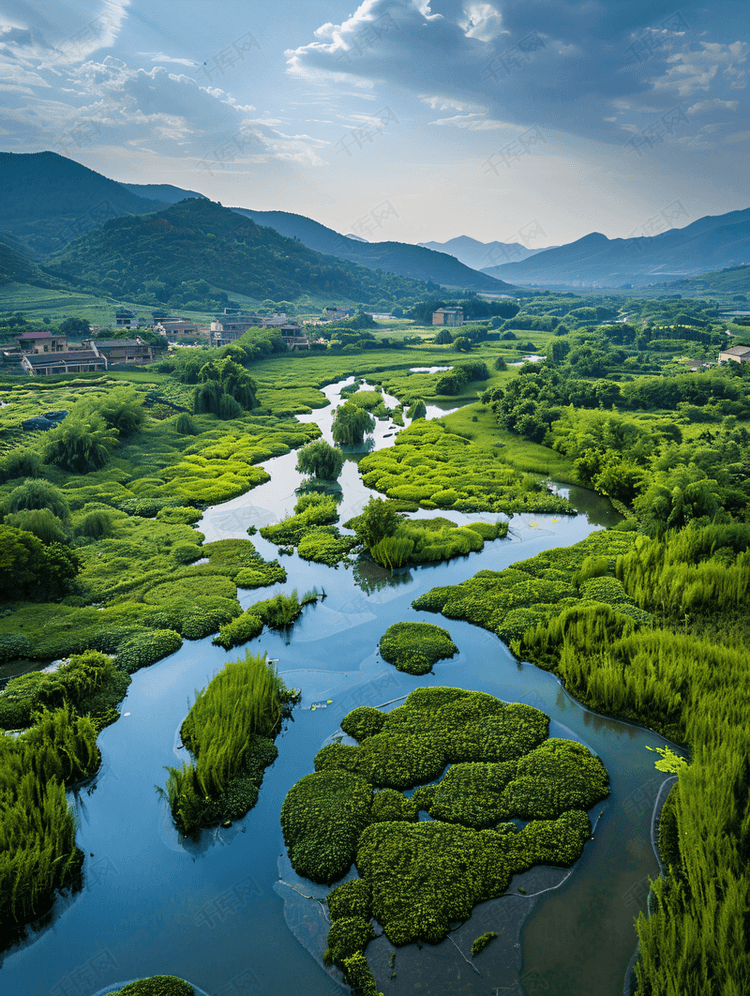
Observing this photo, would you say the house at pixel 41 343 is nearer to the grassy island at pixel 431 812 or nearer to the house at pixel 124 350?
the house at pixel 124 350

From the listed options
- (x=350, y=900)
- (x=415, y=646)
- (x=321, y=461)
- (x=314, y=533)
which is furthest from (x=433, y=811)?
(x=321, y=461)

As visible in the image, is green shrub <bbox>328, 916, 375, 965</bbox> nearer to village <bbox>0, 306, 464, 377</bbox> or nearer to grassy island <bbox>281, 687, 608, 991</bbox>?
grassy island <bbox>281, 687, 608, 991</bbox>

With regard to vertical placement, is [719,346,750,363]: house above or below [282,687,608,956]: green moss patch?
above

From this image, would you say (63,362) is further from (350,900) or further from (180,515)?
(350,900)

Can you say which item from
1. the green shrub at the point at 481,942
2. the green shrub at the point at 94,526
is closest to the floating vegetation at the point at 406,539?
the green shrub at the point at 94,526

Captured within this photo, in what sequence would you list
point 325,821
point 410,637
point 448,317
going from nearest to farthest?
1. point 325,821
2. point 410,637
3. point 448,317

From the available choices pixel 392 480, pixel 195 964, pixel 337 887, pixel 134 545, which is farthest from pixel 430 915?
pixel 392 480

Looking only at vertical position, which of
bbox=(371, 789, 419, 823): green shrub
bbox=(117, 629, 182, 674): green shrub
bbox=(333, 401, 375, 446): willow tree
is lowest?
bbox=(371, 789, 419, 823): green shrub

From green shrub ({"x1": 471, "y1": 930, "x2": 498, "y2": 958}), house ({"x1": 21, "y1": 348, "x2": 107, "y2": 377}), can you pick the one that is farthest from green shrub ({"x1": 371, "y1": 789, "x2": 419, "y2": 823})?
house ({"x1": 21, "y1": 348, "x2": 107, "y2": 377})
